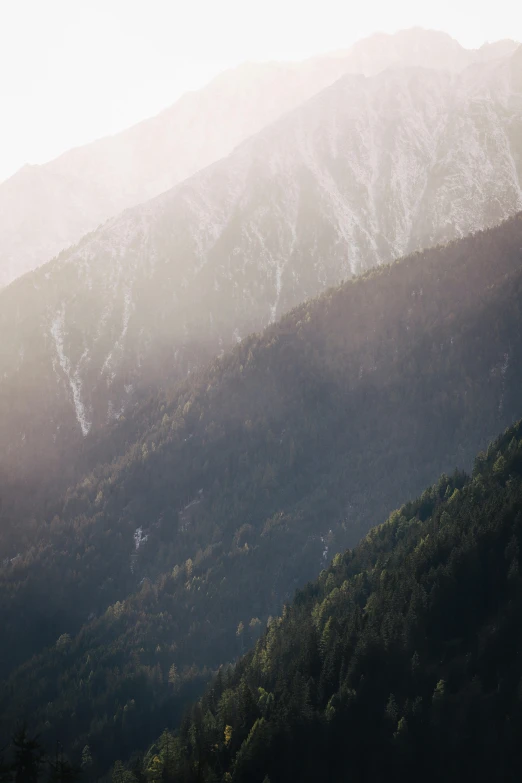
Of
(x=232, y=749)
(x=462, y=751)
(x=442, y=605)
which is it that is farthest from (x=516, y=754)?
(x=232, y=749)

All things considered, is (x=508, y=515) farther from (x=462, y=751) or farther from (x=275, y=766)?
(x=275, y=766)

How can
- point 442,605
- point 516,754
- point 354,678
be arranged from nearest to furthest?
point 516,754
point 354,678
point 442,605

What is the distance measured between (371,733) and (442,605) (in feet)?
112

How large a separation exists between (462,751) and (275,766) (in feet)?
116

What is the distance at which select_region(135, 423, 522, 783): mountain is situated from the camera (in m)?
141

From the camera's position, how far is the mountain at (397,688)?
14088cm

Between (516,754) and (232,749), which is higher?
(232,749)

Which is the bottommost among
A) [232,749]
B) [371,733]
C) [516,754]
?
[516,754]

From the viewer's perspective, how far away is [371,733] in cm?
14675

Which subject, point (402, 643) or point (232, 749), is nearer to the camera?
point (232, 749)

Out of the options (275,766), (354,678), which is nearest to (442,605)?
(354,678)

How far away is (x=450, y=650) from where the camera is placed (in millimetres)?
158125

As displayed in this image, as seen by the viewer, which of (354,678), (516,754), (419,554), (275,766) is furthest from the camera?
(419,554)

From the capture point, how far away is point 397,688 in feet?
506
